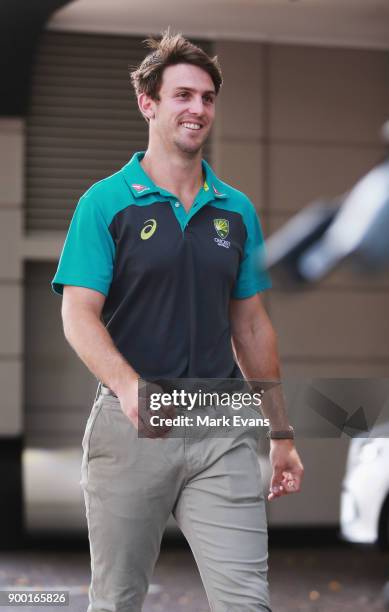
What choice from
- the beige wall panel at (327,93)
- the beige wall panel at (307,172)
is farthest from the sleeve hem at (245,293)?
the beige wall panel at (327,93)

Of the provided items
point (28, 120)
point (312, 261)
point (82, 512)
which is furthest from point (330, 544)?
point (312, 261)

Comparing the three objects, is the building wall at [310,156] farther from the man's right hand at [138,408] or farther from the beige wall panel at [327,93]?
the man's right hand at [138,408]

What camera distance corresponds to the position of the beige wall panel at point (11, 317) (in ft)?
25.7

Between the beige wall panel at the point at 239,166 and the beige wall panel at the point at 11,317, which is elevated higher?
the beige wall panel at the point at 239,166

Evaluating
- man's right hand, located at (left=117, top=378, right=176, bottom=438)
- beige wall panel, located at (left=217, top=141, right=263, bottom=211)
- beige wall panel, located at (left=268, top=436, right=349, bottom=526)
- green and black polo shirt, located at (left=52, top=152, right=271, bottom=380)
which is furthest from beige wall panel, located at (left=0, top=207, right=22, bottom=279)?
man's right hand, located at (left=117, top=378, right=176, bottom=438)

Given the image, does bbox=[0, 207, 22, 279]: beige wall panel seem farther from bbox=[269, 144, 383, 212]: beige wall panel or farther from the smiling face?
the smiling face

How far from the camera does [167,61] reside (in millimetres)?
2836

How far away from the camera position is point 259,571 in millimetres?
2770

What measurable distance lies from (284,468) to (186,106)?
98 cm

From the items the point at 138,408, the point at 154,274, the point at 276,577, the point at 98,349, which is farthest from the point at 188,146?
the point at 276,577

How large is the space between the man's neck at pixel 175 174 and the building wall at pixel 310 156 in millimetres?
5231

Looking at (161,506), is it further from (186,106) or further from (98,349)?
(186,106)

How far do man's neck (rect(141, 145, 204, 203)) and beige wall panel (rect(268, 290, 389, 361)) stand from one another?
5.31 meters

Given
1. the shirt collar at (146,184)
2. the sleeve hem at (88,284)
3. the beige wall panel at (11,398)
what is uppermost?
the shirt collar at (146,184)
